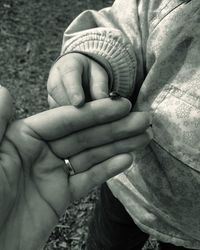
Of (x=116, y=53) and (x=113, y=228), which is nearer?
(x=116, y=53)

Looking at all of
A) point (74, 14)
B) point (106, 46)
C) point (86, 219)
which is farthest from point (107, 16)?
point (74, 14)

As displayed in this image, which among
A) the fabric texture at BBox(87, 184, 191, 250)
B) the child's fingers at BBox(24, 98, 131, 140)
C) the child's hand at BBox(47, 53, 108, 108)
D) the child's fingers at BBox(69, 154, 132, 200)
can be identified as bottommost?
the fabric texture at BBox(87, 184, 191, 250)

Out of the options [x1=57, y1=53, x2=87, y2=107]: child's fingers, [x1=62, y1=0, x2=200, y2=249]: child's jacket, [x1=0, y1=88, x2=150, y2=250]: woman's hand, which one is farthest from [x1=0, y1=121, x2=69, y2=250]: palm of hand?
[x1=62, y1=0, x2=200, y2=249]: child's jacket

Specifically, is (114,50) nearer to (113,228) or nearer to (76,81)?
(76,81)

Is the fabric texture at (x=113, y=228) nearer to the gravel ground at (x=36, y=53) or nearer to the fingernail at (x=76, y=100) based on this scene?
the gravel ground at (x=36, y=53)

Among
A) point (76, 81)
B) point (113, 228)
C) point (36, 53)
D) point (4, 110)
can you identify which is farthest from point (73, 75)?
point (36, 53)

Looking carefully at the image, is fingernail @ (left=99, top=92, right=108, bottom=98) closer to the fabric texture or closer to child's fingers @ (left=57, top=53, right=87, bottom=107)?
child's fingers @ (left=57, top=53, right=87, bottom=107)

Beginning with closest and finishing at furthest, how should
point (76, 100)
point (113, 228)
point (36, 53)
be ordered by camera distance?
point (76, 100) → point (113, 228) → point (36, 53)
